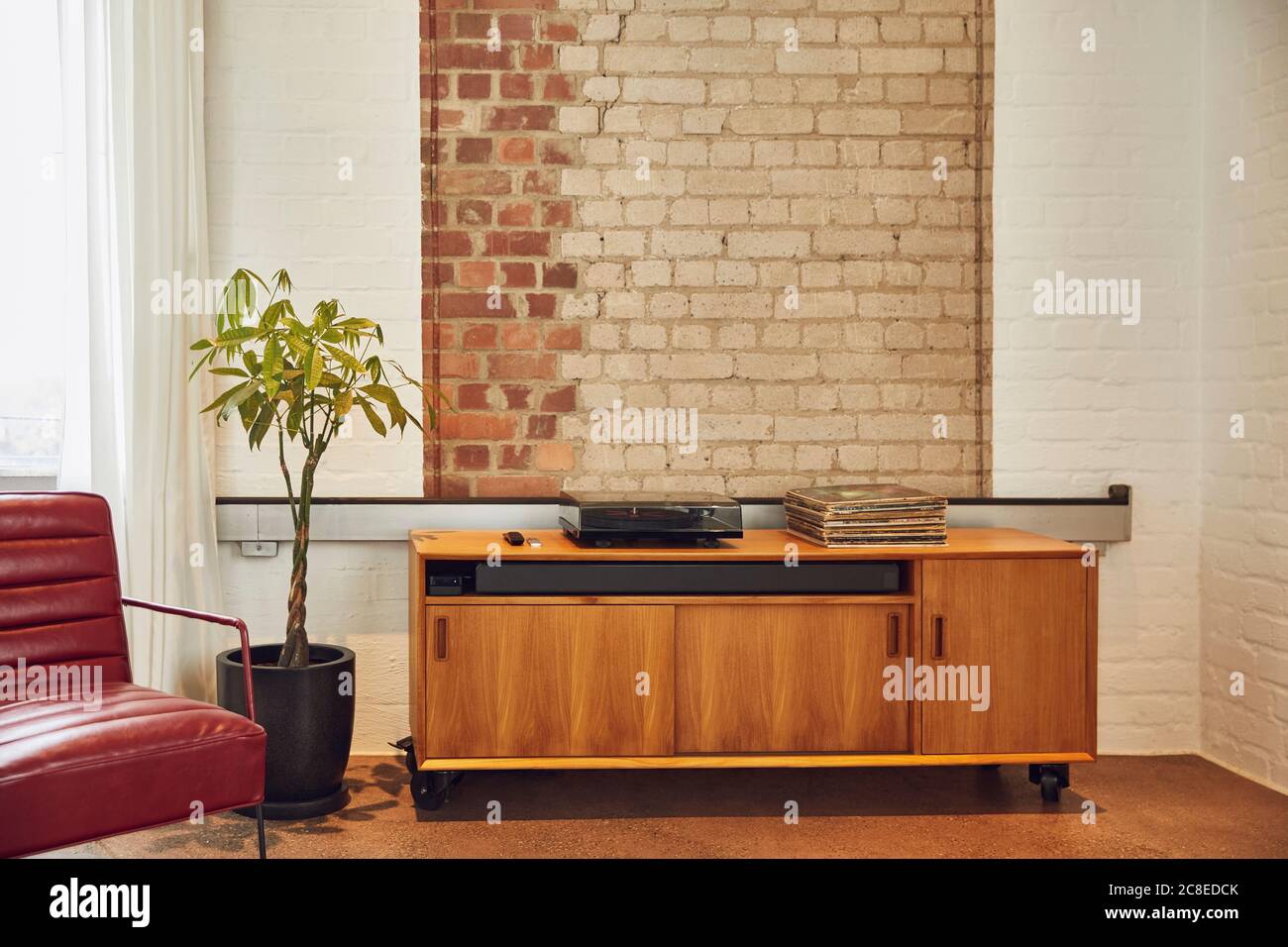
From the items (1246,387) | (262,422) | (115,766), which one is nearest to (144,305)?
(262,422)

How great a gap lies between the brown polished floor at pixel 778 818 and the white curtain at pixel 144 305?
70cm

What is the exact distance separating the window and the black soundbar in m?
1.25

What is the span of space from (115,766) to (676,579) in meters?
1.51

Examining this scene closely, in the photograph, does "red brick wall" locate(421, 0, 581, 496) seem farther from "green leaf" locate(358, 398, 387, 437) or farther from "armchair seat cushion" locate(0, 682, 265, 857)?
"armchair seat cushion" locate(0, 682, 265, 857)

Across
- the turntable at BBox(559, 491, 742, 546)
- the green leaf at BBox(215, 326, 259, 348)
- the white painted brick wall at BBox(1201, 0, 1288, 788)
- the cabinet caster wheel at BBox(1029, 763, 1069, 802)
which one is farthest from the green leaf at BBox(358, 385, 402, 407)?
the white painted brick wall at BBox(1201, 0, 1288, 788)

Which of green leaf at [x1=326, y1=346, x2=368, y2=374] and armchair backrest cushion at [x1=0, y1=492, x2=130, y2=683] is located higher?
green leaf at [x1=326, y1=346, x2=368, y2=374]

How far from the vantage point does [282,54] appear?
142 inches

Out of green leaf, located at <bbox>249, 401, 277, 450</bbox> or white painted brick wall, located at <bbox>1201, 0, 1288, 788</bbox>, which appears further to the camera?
white painted brick wall, located at <bbox>1201, 0, 1288, 788</bbox>

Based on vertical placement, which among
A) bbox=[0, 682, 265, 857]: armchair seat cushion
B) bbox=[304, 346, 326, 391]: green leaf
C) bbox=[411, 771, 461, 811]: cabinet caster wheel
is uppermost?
bbox=[304, 346, 326, 391]: green leaf

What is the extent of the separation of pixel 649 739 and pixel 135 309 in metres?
1.93

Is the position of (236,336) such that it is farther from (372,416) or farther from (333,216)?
(333,216)

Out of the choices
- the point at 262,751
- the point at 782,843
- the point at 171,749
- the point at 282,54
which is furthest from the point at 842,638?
the point at 282,54

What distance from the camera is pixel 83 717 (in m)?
2.31

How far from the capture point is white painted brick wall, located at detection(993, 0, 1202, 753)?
3.73 m
